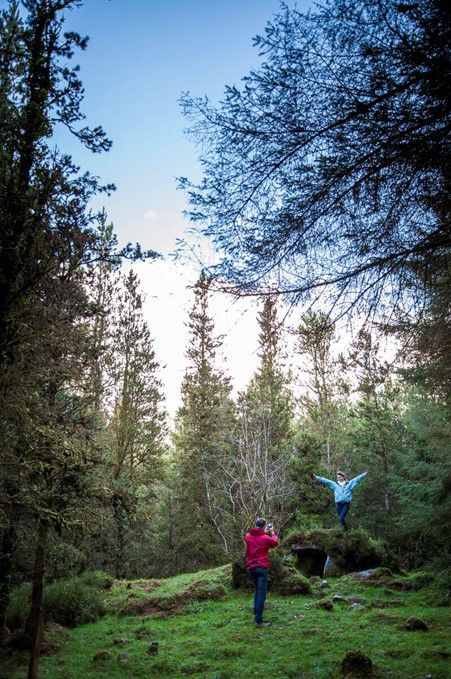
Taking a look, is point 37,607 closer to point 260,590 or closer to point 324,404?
point 260,590

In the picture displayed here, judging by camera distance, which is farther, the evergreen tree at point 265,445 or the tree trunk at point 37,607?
the evergreen tree at point 265,445

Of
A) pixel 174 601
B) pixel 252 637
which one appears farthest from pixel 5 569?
pixel 252 637

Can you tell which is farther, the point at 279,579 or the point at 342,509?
the point at 342,509

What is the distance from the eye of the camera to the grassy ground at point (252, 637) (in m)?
5.59

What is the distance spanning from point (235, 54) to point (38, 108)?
2083mm

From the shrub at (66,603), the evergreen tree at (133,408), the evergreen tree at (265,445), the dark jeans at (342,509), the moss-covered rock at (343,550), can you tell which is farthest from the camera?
the evergreen tree at (133,408)

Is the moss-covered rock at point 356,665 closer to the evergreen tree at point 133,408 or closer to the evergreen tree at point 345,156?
the evergreen tree at point 345,156

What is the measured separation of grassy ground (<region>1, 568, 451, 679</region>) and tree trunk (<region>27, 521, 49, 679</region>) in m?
0.61

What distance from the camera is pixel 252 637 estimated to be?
695 centimetres

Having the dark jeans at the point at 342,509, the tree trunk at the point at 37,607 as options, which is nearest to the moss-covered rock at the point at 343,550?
the dark jeans at the point at 342,509

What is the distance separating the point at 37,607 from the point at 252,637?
3.22 metres

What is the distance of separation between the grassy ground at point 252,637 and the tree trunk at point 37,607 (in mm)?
611

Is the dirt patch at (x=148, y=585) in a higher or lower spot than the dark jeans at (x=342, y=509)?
lower

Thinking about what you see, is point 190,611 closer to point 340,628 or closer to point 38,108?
point 340,628
